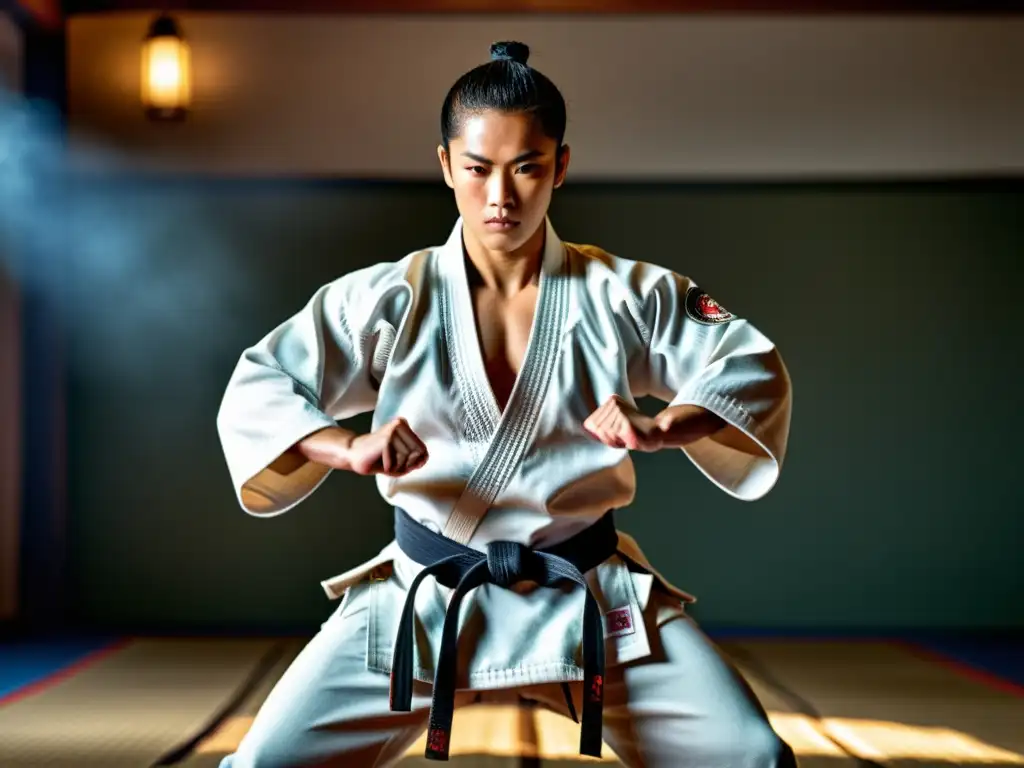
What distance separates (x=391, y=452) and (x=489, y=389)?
0.97ft

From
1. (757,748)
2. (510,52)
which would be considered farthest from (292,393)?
(757,748)

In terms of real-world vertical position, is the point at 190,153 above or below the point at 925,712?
above

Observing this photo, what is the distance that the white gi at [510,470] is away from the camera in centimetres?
173

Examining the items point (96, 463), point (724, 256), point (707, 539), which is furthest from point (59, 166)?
point (707, 539)

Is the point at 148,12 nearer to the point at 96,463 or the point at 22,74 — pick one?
the point at 22,74

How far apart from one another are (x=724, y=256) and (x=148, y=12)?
2614 millimetres

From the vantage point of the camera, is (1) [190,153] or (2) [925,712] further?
(1) [190,153]

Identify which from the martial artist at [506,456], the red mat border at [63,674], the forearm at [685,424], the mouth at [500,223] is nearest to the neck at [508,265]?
the martial artist at [506,456]

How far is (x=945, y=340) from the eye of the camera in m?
4.93

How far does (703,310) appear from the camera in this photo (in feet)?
6.40

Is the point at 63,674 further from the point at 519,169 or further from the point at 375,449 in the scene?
the point at 519,169

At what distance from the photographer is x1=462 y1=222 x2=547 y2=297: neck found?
199 cm

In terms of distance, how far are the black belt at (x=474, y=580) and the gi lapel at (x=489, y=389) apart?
0.16 feet

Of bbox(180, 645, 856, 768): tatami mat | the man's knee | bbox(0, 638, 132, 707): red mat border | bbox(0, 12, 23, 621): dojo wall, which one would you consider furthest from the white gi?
bbox(0, 12, 23, 621): dojo wall
